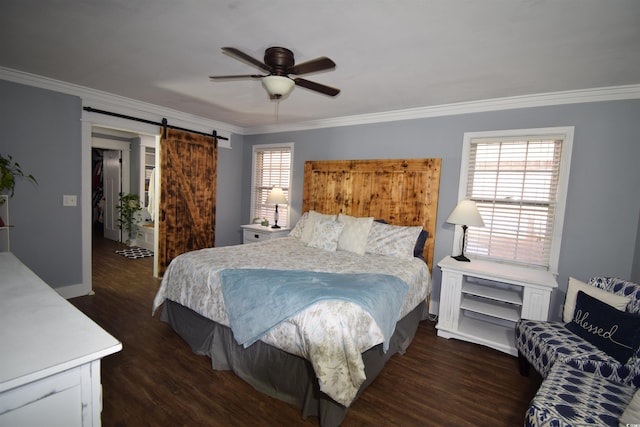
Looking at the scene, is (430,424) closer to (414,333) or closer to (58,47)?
(414,333)

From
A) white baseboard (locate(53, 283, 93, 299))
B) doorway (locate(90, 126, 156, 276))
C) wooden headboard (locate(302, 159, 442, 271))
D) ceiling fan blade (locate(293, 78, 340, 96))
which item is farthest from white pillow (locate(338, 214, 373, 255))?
doorway (locate(90, 126, 156, 276))

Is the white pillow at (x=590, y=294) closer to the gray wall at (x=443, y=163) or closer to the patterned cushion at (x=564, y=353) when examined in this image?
the patterned cushion at (x=564, y=353)

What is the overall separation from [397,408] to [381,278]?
886mm

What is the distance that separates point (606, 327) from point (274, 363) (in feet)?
7.21

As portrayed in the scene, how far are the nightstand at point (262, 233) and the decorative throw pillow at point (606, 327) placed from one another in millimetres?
3461

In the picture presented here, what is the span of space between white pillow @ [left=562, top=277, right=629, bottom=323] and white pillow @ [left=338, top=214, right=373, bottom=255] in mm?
1780

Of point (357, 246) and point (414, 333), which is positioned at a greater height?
point (357, 246)

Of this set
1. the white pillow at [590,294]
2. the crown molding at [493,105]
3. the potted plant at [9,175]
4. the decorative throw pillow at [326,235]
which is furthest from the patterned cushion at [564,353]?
the potted plant at [9,175]

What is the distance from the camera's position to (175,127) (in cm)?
442

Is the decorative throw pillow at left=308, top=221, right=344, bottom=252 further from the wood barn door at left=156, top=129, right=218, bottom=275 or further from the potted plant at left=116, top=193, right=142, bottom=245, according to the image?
the potted plant at left=116, top=193, right=142, bottom=245

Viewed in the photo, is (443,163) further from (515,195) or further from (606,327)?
(606,327)

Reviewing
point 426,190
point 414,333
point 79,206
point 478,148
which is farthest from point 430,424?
point 79,206

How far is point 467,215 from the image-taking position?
3084 mm

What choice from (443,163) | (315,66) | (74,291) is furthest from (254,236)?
(315,66)
